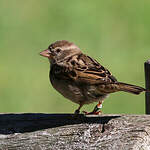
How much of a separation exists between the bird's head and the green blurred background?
268cm

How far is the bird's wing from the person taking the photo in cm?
534

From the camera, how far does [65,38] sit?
36.8ft

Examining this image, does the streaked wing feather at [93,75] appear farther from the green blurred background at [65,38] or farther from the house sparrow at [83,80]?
the green blurred background at [65,38]

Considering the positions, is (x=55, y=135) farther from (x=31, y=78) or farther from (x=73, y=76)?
(x=31, y=78)

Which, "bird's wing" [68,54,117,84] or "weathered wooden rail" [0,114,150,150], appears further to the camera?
"bird's wing" [68,54,117,84]

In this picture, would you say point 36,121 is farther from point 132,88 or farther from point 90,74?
point 90,74

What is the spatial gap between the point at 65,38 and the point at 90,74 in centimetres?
585

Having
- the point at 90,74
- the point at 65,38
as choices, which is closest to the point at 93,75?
the point at 90,74

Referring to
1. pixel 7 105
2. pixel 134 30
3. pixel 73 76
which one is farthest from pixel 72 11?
pixel 73 76

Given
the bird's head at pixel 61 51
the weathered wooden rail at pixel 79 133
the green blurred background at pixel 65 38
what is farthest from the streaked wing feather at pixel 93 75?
the green blurred background at pixel 65 38

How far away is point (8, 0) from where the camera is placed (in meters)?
13.3

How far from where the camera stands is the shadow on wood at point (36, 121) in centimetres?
390

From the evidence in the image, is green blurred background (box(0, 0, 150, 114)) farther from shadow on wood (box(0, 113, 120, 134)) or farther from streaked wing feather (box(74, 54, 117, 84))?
shadow on wood (box(0, 113, 120, 134))

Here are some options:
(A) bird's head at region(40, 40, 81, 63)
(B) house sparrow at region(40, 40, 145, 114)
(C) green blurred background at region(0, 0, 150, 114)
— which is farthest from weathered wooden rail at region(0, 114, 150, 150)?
(C) green blurred background at region(0, 0, 150, 114)
